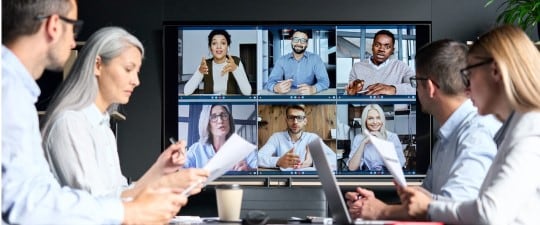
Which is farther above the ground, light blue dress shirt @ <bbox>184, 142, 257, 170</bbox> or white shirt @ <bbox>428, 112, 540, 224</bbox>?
white shirt @ <bbox>428, 112, 540, 224</bbox>

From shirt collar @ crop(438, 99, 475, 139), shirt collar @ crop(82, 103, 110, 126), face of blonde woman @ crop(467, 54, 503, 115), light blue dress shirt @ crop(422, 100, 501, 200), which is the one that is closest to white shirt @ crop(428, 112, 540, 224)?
face of blonde woman @ crop(467, 54, 503, 115)

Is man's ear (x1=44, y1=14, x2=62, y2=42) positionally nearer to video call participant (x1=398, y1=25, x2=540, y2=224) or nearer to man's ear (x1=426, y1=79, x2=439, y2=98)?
video call participant (x1=398, y1=25, x2=540, y2=224)

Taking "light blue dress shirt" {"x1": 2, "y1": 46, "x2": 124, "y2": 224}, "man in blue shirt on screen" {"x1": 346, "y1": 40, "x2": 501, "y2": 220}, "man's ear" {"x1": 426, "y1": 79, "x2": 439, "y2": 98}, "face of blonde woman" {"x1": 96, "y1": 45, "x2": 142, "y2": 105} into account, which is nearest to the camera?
"light blue dress shirt" {"x1": 2, "y1": 46, "x2": 124, "y2": 224}

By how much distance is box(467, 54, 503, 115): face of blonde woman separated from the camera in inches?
115

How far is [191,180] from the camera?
302cm

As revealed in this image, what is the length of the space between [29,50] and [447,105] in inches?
65.7

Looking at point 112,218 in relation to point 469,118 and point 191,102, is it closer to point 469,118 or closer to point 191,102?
point 469,118

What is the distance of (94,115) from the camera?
3.25 metres

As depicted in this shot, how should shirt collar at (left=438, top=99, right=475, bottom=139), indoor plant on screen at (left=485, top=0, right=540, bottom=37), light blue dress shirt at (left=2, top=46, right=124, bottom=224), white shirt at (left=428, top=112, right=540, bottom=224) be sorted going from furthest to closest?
1. indoor plant on screen at (left=485, top=0, right=540, bottom=37)
2. shirt collar at (left=438, top=99, right=475, bottom=139)
3. white shirt at (left=428, top=112, right=540, bottom=224)
4. light blue dress shirt at (left=2, top=46, right=124, bottom=224)

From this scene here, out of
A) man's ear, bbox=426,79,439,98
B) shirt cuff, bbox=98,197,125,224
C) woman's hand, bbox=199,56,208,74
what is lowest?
shirt cuff, bbox=98,197,125,224

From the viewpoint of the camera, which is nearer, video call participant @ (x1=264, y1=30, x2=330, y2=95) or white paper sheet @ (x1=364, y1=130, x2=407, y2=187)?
white paper sheet @ (x1=364, y1=130, x2=407, y2=187)

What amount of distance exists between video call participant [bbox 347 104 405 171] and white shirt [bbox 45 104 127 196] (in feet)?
12.6

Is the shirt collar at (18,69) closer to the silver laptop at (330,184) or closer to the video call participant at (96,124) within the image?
the video call participant at (96,124)

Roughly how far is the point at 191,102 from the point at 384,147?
4024 millimetres
